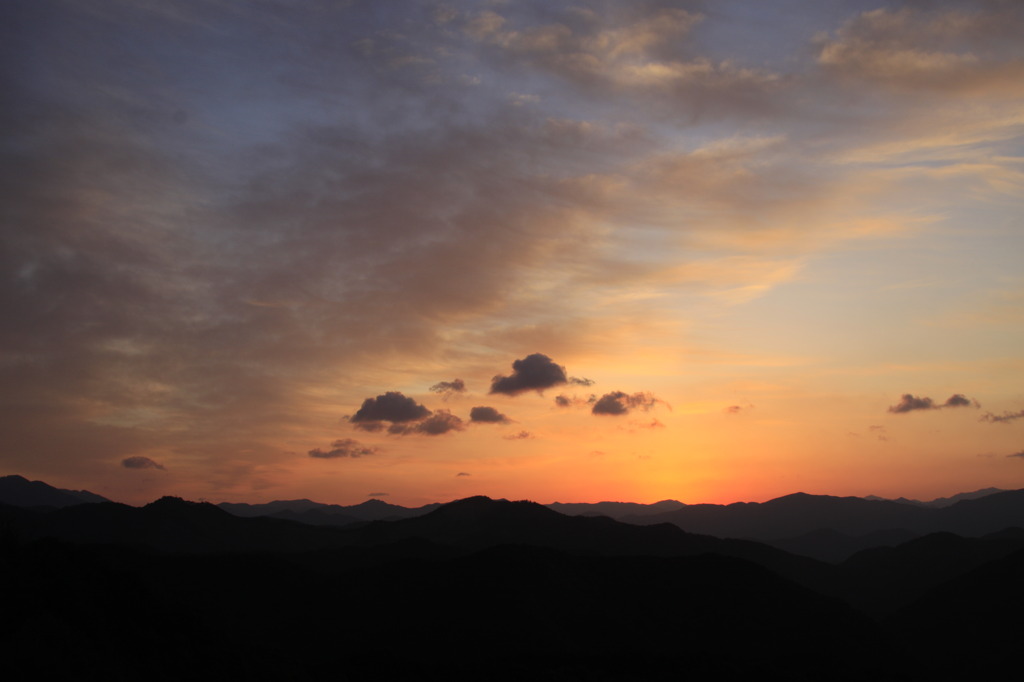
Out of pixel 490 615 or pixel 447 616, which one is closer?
pixel 490 615

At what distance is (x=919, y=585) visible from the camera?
370 feet

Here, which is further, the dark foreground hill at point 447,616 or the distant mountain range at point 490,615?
the distant mountain range at point 490,615

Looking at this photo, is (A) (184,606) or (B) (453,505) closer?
(A) (184,606)

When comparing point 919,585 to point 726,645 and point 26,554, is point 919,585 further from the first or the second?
point 26,554

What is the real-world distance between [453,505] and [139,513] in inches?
2302

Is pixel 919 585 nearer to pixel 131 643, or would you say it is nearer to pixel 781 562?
pixel 781 562

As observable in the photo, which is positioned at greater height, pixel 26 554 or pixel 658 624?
pixel 26 554

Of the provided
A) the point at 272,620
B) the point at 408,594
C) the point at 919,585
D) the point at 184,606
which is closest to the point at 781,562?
the point at 919,585

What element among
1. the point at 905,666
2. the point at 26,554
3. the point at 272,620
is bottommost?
the point at 905,666

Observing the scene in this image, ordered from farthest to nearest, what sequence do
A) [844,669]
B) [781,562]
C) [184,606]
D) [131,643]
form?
[781,562]
[844,669]
[184,606]
[131,643]

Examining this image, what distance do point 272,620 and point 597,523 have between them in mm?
72491

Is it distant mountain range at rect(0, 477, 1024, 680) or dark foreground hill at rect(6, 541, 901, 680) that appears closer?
dark foreground hill at rect(6, 541, 901, 680)

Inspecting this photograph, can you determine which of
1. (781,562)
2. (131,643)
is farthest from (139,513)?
(781,562)

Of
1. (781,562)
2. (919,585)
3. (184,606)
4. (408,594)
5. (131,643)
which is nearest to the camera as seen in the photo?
(131,643)
